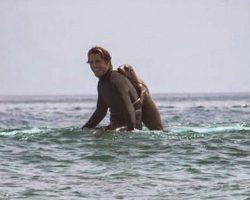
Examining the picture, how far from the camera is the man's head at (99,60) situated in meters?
16.0

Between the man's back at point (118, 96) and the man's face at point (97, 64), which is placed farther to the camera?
the man's back at point (118, 96)

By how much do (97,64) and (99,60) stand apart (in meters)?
0.08

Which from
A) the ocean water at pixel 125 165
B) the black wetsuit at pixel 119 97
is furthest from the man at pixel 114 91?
the ocean water at pixel 125 165

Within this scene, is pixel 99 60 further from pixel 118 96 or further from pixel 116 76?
pixel 118 96

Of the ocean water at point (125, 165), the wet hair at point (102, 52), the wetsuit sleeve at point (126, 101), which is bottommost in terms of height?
the ocean water at point (125, 165)

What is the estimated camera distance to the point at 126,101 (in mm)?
16062

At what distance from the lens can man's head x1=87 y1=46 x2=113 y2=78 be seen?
15953 mm

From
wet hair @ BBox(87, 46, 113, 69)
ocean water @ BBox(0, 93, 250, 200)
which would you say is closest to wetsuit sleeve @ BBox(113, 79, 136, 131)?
ocean water @ BBox(0, 93, 250, 200)

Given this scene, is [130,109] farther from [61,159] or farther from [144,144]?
[61,159]

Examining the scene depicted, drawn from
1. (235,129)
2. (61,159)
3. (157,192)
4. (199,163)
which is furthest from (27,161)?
(235,129)

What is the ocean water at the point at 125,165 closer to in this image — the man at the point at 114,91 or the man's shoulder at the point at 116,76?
the man at the point at 114,91

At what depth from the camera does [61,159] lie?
12945mm

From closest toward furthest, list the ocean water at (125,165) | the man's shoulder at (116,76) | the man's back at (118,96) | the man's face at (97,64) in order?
the ocean water at (125,165), the man's face at (97,64), the man's back at (118,96), the man's shoulder at (116,76)

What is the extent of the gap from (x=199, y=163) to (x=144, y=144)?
2276 millimetres
